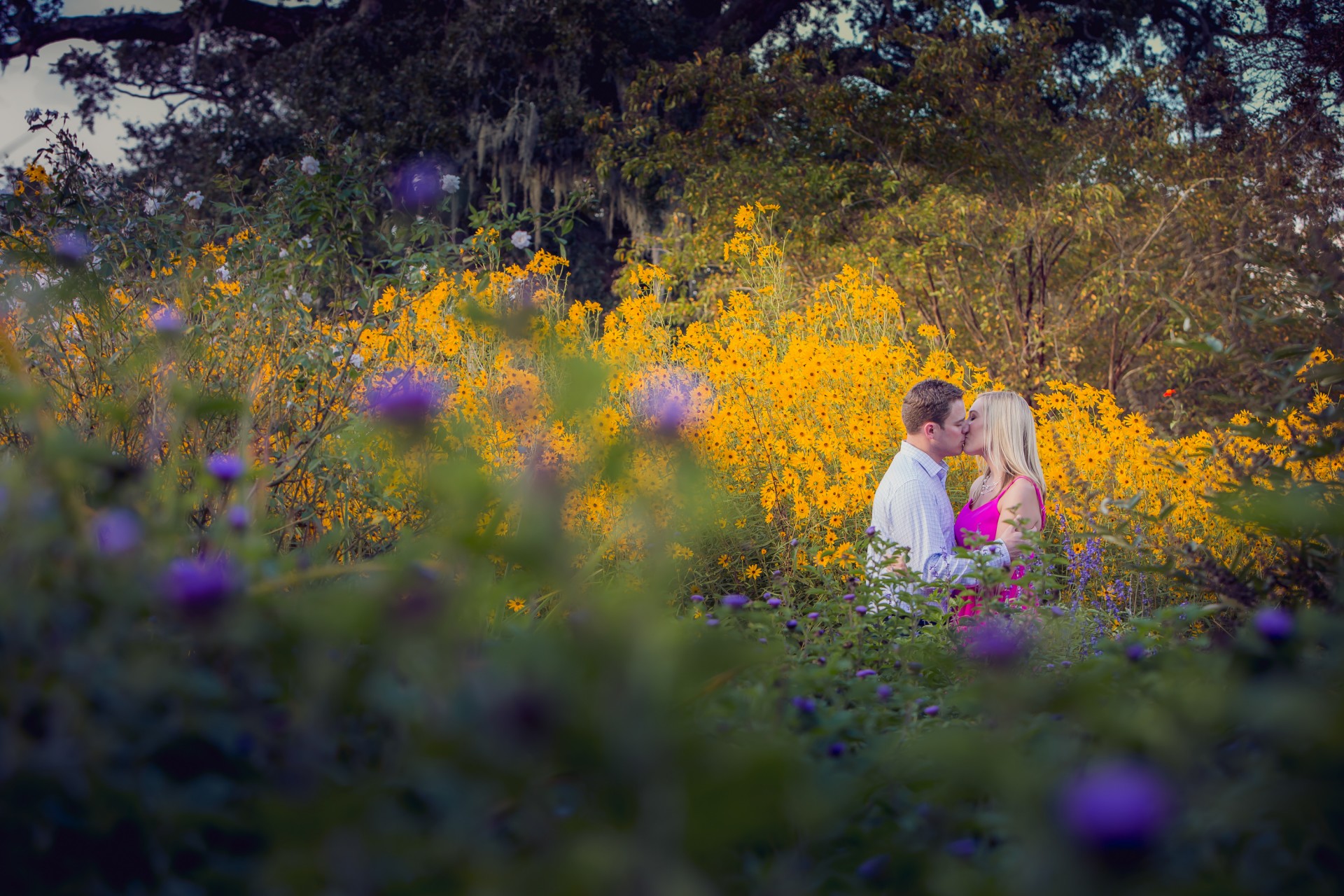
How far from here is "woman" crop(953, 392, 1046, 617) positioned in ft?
10.8

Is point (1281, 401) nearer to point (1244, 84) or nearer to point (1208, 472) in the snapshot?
point (1208, 472)

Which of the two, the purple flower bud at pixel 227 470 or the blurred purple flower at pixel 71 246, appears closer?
the purple flower bud at pixel 227 470

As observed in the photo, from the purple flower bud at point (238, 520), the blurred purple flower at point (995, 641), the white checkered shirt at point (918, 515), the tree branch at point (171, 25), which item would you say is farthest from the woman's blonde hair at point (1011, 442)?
the tree branch at point (171, 25)

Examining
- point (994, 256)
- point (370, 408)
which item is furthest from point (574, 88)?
point (370, 408)

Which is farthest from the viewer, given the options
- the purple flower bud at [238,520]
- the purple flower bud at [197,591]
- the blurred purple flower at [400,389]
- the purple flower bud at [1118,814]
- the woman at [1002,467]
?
the woman at [1002,467]

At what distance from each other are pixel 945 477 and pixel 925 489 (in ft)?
0.95

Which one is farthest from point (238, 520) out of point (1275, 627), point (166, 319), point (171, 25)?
point (171, 25)

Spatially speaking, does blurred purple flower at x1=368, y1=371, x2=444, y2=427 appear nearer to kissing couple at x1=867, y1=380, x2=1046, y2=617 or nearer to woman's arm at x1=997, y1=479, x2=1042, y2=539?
kissing couple at x1=867, y1=380, x2=1046, y2=617

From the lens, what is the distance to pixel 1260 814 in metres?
0.74

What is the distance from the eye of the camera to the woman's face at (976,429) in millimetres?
3502

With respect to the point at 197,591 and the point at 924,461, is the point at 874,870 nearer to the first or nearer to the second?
the point at 197,591

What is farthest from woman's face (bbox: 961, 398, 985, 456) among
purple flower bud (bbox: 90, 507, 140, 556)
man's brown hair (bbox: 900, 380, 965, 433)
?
purple flower bud (bbox: 90, 507, 140, 556)

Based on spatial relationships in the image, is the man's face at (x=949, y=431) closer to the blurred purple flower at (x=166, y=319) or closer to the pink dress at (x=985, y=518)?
the pink dress at (x=985, y=518)

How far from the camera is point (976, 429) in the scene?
11.5ft
